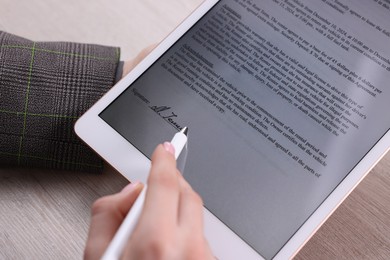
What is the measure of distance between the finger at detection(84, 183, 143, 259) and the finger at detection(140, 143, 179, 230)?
0.04 m

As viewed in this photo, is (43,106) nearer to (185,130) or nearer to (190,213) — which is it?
(185,130)

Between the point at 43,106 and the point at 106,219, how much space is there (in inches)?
7.9

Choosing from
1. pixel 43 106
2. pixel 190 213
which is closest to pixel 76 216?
pixel 43 106

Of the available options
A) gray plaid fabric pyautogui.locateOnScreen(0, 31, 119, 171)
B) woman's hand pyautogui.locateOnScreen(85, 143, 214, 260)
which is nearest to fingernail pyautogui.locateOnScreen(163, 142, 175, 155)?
woman's hand pyautogui.locateOnScreen(85, 143, 214, 260)

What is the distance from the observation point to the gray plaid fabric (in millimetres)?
527

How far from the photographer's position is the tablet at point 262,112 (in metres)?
0.46

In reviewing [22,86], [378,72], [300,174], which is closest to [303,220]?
[300,174]

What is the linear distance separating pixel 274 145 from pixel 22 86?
25 cm

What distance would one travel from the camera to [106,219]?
0.37m

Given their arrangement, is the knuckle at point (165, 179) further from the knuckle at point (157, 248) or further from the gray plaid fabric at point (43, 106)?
the gray plaid fabric at point (43, 106)

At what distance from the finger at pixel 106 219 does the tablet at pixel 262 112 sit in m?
0.10

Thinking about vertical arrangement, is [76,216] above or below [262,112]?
below

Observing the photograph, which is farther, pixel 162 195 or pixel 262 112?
pixel 262 112

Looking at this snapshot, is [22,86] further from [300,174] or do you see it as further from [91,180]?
[300,174]
